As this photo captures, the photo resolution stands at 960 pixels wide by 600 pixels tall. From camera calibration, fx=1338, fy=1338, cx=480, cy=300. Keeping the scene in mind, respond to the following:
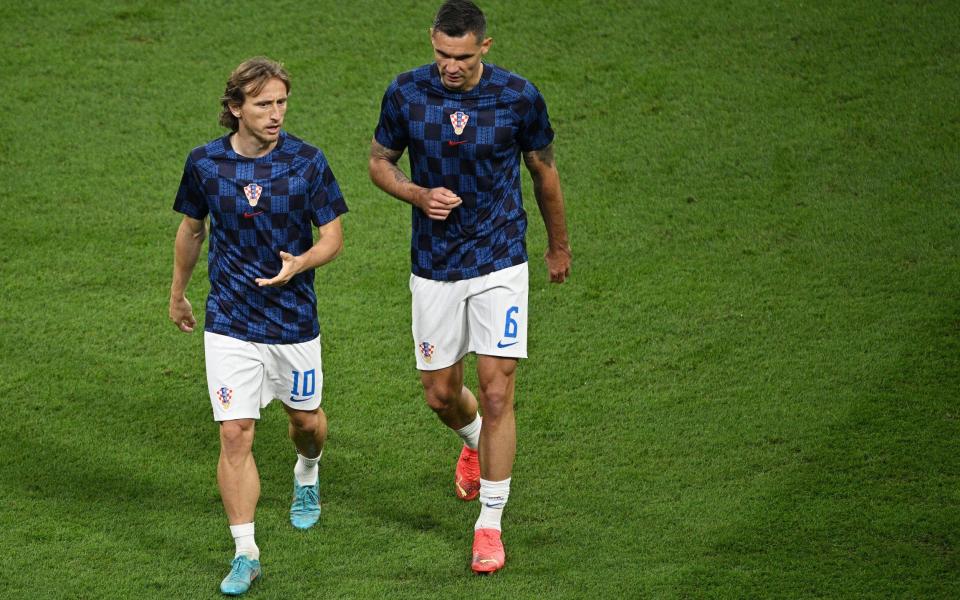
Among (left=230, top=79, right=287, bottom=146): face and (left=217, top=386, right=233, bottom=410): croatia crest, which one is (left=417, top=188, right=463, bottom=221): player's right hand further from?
(left=217, top=386, right=233, bottom=410): croatia crest

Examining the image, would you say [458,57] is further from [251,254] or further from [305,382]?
[305,382]

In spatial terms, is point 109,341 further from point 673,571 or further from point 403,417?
point 673,571

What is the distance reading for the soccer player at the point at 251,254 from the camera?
4996 mm

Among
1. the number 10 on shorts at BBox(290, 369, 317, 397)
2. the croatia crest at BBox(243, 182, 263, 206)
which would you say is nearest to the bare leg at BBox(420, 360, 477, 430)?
the number 10 on shorts at BBox(290, 369, 317, 397)

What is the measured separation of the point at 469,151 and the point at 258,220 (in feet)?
2.78

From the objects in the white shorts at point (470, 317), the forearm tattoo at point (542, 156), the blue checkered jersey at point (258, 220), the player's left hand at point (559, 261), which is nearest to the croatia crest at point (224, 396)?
the blue checkered jersey at point (258, 220)

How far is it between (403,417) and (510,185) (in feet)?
5.29

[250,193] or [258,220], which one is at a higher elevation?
[250,193]

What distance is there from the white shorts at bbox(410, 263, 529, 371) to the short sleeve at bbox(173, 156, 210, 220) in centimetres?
90

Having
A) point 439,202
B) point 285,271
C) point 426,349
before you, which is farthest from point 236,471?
point 439,202

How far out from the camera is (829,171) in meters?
8.48

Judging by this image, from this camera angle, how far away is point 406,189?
5.19 metres

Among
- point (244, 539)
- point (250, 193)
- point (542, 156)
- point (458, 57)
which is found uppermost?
point (458, 57)

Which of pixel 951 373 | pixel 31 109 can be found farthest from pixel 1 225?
pixel 951 373
